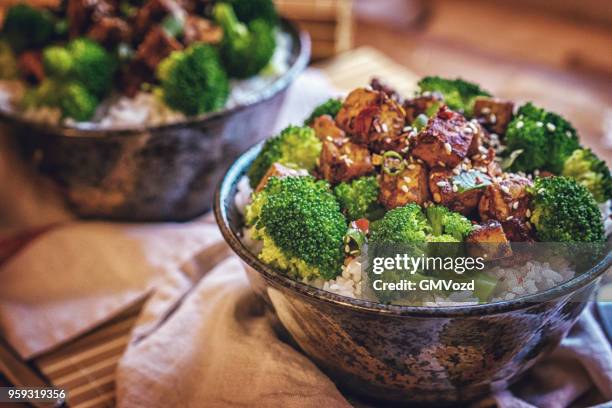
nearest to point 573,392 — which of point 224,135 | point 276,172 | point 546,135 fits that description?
point 546,135

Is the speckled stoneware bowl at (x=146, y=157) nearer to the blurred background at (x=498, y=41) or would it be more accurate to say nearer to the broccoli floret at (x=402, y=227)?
the broccoli floret at (x=402, y=227)

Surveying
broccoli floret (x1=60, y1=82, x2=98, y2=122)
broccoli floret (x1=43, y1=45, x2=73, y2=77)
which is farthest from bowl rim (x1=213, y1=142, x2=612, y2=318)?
broccoli floret (x1=43, y1=45, x2=73, y2=77)

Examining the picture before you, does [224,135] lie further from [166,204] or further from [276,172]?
[276,172]

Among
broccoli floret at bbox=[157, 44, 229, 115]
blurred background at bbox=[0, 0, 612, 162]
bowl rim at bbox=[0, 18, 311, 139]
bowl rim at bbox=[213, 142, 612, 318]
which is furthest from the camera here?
blurred background at bbox=[0, 0, 612, 162]

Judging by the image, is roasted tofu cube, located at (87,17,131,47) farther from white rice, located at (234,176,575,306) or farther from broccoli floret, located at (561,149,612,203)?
broccoli floret, located at (561,149,612,203)

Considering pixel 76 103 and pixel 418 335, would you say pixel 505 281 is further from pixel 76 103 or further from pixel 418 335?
pixel 76 103
